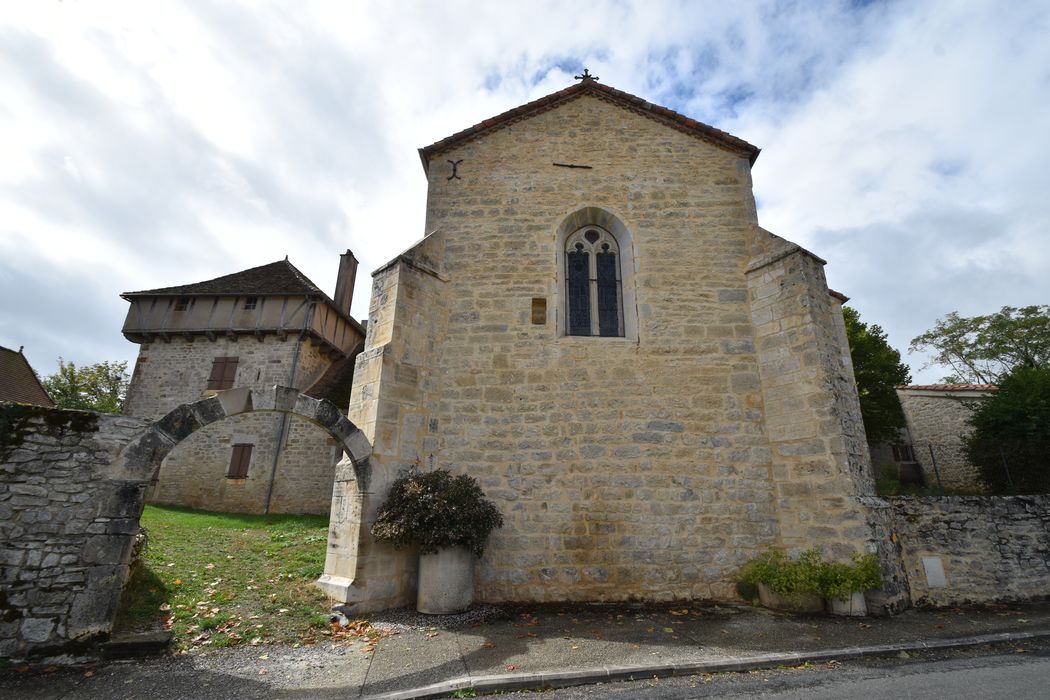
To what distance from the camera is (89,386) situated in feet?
88.8

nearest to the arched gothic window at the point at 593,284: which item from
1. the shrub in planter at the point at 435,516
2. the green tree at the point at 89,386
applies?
the shrub in planter at the point at 435,516

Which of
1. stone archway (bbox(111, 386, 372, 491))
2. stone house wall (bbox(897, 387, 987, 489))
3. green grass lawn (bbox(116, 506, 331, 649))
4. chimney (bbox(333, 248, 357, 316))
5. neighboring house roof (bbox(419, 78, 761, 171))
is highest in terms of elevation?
chimney (bbox(333, 248, 357, 316))

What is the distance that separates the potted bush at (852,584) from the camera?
5586mm

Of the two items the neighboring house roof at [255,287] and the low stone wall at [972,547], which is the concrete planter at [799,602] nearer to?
the low stone wall at [972,547]

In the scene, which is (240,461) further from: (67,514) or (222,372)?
(67,514)

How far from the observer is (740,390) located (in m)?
7.11

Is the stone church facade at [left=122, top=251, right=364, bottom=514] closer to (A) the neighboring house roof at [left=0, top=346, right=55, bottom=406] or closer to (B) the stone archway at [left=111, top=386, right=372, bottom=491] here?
(A) the neighboring house roof at [left=0, top=346, right=55, bottom=406]

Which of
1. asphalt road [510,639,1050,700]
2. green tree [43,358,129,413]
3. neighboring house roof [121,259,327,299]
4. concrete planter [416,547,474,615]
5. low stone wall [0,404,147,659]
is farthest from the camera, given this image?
green tree [43,358,129,413]

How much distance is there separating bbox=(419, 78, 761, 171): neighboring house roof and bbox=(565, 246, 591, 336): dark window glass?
2.81 metres

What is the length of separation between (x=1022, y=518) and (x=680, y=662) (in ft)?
21.0

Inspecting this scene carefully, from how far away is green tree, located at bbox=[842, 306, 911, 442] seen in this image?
52.9 ft

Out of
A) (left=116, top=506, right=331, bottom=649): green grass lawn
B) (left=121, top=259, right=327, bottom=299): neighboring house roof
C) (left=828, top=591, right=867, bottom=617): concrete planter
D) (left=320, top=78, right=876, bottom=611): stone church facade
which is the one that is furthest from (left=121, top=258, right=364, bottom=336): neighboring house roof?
(left=828, top=591, right=867, bottom=617): concrete planter

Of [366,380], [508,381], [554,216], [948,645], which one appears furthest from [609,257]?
[948,645]

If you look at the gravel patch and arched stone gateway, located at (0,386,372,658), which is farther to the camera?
the gravel patch
